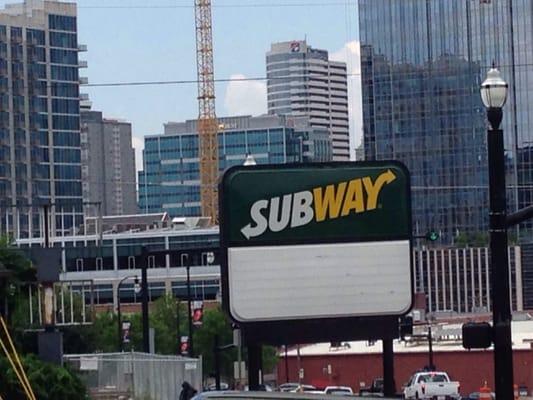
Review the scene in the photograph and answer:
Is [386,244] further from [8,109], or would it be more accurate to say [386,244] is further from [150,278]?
[8,109]

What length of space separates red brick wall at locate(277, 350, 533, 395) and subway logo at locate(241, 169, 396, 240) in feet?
209

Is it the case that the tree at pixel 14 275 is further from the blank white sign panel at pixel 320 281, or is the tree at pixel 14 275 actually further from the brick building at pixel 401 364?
the brick building at pixel 401 364

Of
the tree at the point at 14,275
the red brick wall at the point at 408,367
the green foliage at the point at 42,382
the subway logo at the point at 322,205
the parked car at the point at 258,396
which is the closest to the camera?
the parked car at the point at 258,396

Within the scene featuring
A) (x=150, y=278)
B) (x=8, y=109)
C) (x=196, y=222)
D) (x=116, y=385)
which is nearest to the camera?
(x=116, y=385)

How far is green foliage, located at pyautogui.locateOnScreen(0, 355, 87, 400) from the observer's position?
3108 cm

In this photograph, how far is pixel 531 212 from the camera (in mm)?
22062

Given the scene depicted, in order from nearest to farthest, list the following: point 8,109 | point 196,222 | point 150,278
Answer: point 150,278 < point 196,222 < point 8,109

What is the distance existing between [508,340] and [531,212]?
2067 millimetres

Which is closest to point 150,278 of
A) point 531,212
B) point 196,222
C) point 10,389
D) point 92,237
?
point 92,237

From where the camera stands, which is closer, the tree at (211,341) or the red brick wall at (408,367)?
the red brick wall at (408,367)

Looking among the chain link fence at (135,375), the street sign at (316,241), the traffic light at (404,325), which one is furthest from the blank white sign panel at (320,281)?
the chain link fence at (135,375)

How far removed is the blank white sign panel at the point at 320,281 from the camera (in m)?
24.4

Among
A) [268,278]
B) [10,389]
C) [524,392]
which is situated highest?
[268,278]

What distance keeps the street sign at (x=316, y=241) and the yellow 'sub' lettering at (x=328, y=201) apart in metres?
0.01
